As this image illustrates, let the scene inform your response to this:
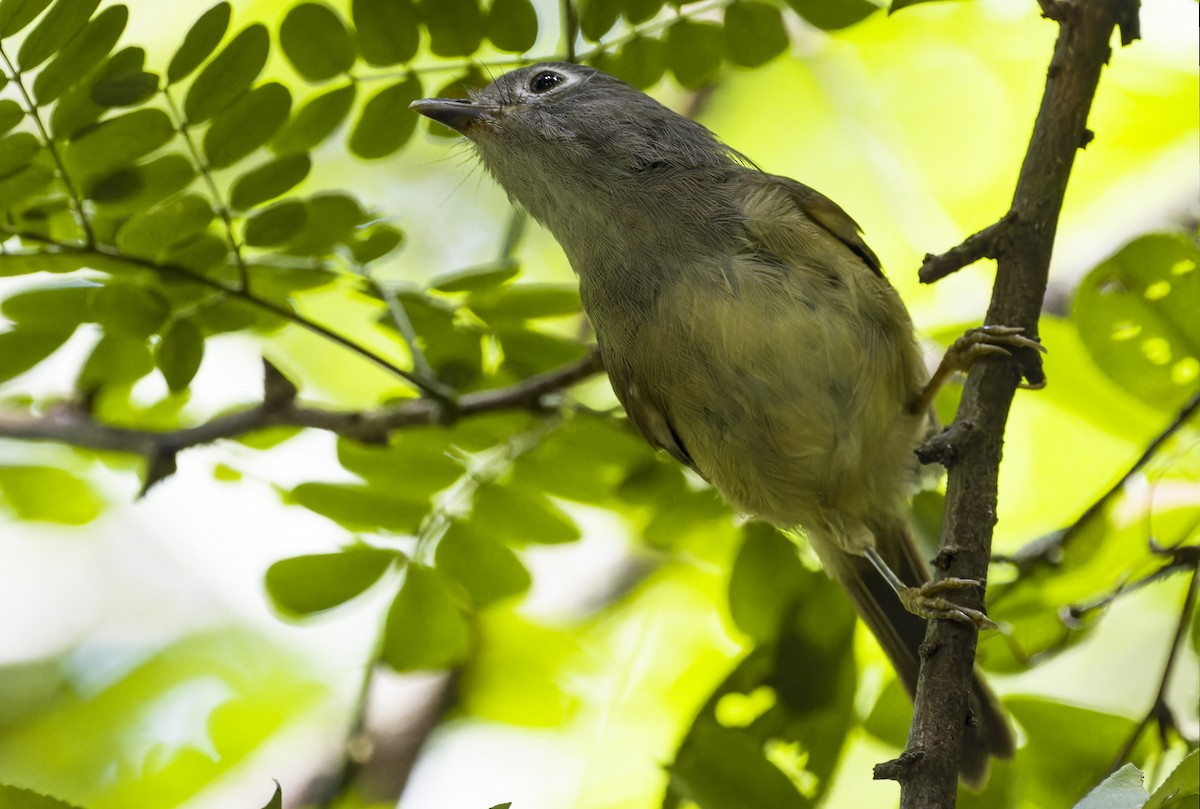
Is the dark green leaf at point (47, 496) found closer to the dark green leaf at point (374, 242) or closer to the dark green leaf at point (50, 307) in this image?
the dark green leaf at point (50, 307)

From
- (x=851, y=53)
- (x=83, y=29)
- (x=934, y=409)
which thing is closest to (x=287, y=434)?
(x=83, y=29)

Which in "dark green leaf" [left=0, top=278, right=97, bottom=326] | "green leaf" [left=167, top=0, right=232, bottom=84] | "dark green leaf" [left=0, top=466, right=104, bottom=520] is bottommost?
"dark green leaf" [left=0, top=466, right=104, bottom=520]

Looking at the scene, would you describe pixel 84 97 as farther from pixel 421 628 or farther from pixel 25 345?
pixel 421 628

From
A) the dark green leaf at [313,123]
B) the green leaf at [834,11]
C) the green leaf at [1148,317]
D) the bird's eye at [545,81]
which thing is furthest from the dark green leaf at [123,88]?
the green leaf at [1148,317]

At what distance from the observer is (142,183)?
2.78 meters

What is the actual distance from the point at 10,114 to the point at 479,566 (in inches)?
57.3

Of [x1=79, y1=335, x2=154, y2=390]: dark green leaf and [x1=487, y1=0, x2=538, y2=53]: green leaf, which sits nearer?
[x1=487, y1=0, x2=538, y2=53]: green leaf

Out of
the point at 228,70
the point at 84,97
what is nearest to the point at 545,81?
the point at 228,70

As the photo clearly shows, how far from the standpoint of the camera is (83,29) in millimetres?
2471

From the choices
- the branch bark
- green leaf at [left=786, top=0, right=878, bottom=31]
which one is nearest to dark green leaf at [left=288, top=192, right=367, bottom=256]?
green leaf at [left=786, top=0, right=878, bottom=31]

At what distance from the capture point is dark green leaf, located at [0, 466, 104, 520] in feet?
11.7

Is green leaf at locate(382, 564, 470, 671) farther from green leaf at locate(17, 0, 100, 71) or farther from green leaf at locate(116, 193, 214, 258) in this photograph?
green leaf at locate(17, 0, 100, 71)

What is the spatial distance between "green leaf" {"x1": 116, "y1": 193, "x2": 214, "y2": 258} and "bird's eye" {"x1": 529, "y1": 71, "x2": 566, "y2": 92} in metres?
0.99

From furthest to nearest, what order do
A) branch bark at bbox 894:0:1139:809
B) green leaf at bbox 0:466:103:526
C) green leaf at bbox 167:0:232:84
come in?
1. green leaf at bbox 0:466:103:526
2. green leaf at bbox 167:0:232:84
3. branch bark at bbox 894:0:1139:809
